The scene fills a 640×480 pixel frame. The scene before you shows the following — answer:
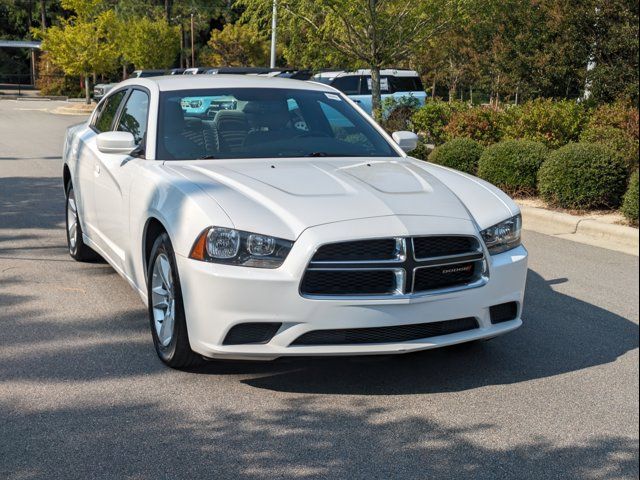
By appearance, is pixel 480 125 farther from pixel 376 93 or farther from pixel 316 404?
pixel 316 404

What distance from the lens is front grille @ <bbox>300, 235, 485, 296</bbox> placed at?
445 cm

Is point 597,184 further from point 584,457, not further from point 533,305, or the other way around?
point 584,457

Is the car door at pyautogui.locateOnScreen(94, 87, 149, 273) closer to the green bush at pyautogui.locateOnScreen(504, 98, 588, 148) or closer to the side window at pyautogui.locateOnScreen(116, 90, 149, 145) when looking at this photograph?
the side window at pyautogui.locateOnScreen(116, 90, 149, 145)

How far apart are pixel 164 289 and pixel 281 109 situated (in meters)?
1.75

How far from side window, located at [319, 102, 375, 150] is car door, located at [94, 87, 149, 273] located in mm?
1318

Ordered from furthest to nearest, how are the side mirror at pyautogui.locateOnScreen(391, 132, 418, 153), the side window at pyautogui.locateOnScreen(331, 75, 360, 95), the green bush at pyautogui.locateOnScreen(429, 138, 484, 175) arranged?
the side window at pyautogui.locateOnScreen(331, 75, 360, 95)
the green bush at pyautogui.locateOnScreen(429, 138, 484, 175)
the side mirror at pyautogui.locateOnScreen(391, 132, 418, 153)

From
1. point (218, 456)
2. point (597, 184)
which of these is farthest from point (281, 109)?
point (597, 184)

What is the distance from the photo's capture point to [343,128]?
21.1 ft

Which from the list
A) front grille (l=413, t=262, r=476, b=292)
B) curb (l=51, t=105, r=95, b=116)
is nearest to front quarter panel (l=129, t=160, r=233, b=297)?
front grille (l=413, t=262, r=476, b=292)

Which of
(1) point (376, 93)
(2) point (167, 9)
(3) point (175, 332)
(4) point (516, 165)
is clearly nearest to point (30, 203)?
(4) point (516, 165)

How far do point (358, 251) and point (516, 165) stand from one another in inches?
295

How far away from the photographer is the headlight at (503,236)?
4.92m

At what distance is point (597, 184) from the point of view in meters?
10.1

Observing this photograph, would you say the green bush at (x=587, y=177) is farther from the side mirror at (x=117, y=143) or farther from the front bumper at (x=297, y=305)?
the side mirror at (x=117, y=143)
